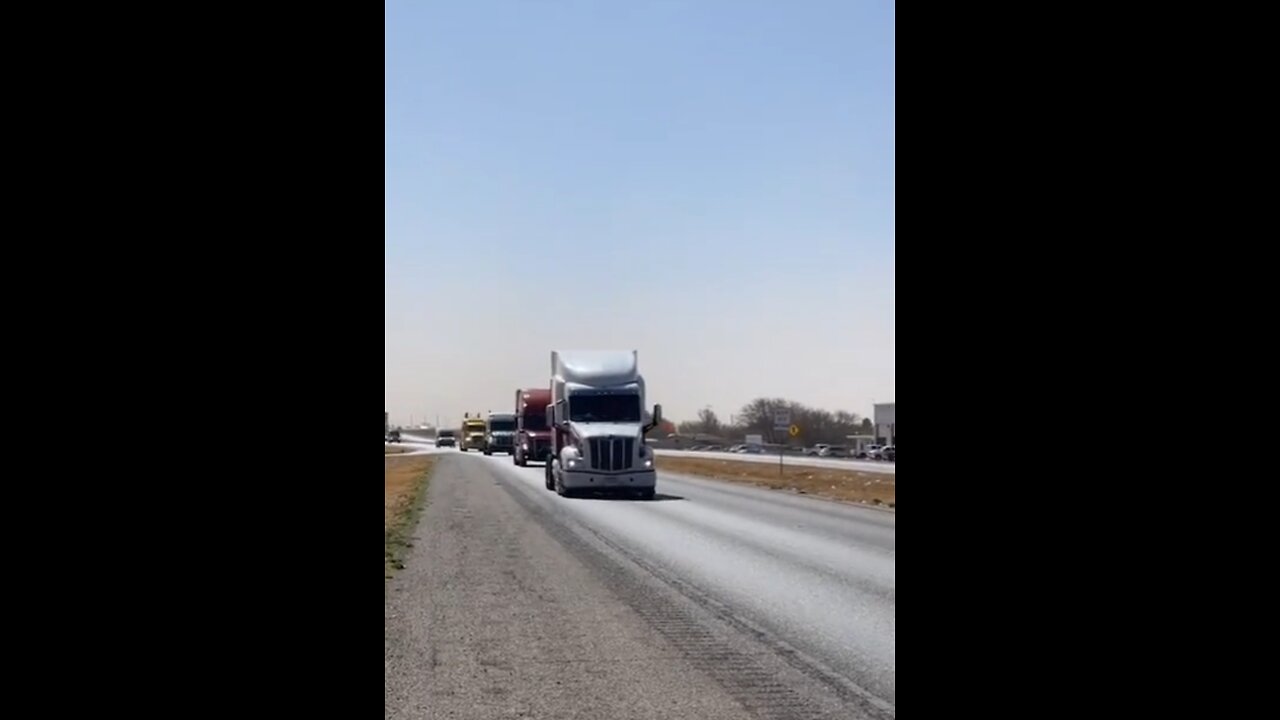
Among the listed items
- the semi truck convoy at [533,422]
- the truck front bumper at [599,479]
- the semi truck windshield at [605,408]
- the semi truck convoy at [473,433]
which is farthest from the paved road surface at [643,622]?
the semi truck convoy at [473,433]

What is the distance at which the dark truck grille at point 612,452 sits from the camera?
32.5 metres

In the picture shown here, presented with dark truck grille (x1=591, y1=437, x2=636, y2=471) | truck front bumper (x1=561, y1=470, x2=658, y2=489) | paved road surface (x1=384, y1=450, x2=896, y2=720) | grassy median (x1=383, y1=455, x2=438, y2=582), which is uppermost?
dark truck grille (x1=591, y1=437, x2=636, y2=471)

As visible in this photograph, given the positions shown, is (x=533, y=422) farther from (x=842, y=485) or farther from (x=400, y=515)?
(x=400, y=515)

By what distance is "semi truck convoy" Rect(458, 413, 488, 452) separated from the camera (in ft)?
284

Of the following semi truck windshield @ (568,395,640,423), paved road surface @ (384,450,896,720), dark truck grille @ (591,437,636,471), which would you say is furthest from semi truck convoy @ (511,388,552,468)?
paved road surface @ (384,450,896,720)

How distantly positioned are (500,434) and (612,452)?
45.7m

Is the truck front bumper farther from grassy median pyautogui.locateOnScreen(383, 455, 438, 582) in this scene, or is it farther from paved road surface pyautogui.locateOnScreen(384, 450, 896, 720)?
paved road surface pyautogui.locateOnScreen(384, 450, 896, 720)

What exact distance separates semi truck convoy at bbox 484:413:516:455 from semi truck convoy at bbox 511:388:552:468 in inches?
965

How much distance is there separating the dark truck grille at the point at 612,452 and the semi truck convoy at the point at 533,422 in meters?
9.86

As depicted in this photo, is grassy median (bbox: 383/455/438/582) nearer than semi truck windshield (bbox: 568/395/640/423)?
Yes

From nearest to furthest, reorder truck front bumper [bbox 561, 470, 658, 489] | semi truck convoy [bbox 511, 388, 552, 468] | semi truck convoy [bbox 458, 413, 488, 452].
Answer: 1. truck front bumper [bbox 561, 470, 658, 489]
2. semi truck convoy [bbox 511, 388, 552, 468]
3. semi truck convoy [bbox 458, 413, 488, 452]

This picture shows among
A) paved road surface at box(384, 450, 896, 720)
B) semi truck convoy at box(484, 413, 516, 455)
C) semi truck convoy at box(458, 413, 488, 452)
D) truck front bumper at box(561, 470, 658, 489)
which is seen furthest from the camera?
semi truck convoy at box(458, 413, 488, 452)
